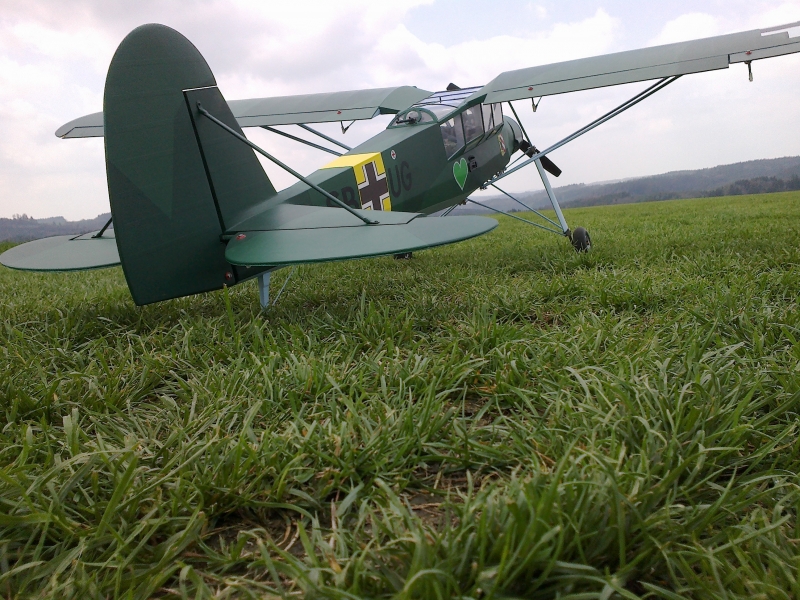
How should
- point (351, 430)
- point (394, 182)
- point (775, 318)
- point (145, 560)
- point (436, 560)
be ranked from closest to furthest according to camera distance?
point (436, 560) → point (145, 560) → point (351, 430) → point (775, 318) → point (394, 182)

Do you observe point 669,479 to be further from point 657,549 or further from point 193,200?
point 193,200

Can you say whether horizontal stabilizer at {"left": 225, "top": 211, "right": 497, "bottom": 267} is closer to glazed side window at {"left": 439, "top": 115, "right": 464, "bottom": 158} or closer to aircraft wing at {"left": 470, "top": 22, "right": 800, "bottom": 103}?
glazed side window at {"left": 439, "top": 115, "right": 464, "bottom": 158}

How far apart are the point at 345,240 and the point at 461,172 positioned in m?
4.19

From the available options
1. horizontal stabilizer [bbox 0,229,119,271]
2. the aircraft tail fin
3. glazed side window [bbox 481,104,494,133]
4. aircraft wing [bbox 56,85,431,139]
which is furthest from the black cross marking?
glazed side window [bbox 481,104,494,133]

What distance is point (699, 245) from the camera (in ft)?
20.0

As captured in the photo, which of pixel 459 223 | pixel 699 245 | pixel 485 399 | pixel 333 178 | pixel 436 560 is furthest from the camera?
pixel 699 245

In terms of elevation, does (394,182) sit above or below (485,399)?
above

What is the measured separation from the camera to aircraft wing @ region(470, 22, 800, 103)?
5898 millimetres

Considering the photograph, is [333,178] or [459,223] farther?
[333,178]

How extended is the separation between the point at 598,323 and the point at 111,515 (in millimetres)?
2671

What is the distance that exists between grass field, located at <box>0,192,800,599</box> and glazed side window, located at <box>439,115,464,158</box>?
3974 millimetres

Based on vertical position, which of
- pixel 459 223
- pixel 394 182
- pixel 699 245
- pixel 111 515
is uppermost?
pixel 394 182

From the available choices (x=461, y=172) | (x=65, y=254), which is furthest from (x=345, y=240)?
(x=461, y=172)

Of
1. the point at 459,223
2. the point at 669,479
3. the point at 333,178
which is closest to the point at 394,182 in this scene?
the point at 333,178
